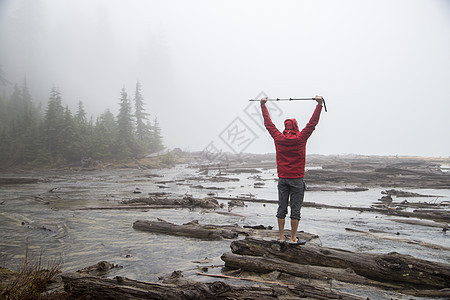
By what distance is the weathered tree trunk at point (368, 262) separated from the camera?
4414mm

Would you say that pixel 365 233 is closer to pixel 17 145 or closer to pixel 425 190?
pixel 425 190

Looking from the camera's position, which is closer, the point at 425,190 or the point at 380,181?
the point at 425,190

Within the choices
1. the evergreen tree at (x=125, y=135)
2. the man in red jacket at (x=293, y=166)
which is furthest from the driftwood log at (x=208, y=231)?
the evergreen tree at (x=125, y=135)

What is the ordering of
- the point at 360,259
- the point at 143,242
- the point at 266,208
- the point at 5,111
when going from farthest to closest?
the point at 5,111
the point at 266,208
the point at 143,242
the point at 360,259

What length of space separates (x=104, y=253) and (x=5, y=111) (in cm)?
8679

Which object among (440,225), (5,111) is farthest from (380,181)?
(5,111)

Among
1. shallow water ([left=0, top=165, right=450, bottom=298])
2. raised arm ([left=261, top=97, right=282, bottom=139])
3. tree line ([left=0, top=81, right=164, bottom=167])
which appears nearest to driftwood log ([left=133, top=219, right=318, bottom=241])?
shallow water ([left=0, top=165, right=450, bottom=298])

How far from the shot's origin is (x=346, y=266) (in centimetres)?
495

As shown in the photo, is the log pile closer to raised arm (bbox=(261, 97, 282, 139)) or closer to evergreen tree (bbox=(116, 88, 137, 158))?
raised arm (bbox=(261, 97, 282, 139))

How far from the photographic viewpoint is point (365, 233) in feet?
28.7

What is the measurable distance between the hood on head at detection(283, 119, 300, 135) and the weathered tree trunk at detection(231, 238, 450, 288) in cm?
246

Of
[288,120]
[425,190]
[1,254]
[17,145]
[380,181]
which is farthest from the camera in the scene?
[17,145]

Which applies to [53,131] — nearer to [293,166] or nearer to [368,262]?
[293,166]

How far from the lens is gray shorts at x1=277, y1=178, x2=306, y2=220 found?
5.30 m
